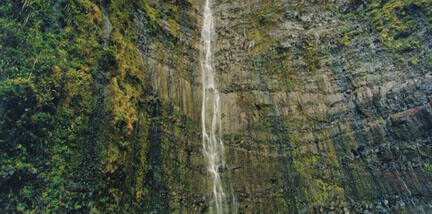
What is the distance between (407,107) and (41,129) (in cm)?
1487

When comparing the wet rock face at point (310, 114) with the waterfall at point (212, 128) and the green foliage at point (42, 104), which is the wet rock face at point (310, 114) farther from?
the green foliage at point (42, 104)

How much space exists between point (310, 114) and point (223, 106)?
492cm

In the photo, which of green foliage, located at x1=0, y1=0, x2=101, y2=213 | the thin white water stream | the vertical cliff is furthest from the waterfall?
green foliage, located at x1=0, y1=0, x2=101, y2=213

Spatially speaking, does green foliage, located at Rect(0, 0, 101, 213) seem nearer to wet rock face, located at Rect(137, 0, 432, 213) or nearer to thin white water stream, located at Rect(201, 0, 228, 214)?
wet rock face, located at Rect(137, 0, 432, 213)

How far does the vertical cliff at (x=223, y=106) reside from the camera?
785 cm

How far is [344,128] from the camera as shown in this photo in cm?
1270

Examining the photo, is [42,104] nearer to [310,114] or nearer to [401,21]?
[310,114]

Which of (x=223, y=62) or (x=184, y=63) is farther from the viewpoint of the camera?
(x=223, y=62)

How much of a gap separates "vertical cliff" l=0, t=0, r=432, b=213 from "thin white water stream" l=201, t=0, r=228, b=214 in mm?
382

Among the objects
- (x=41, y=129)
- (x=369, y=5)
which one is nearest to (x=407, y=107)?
(x=369, y=5)

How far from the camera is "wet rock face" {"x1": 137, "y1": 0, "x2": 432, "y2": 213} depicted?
36.9 feet

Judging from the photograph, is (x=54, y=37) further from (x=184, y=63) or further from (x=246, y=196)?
(x=246, y=196)

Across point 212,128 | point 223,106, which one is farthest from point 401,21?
point 212,128

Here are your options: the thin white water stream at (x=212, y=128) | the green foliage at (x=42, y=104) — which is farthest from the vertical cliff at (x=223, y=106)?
the thin white water stream at (x=212, y=128)
